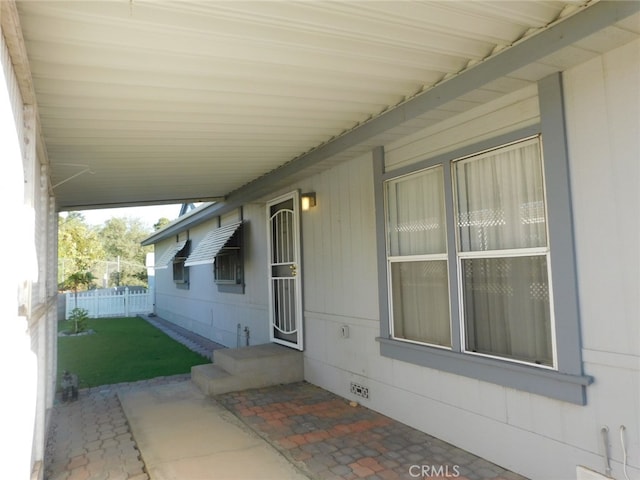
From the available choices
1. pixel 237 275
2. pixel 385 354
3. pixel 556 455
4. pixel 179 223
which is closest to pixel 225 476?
pixel 385 354

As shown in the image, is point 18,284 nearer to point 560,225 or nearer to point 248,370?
point 560,225

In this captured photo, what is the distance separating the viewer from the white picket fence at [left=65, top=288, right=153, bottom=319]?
55.2 feet

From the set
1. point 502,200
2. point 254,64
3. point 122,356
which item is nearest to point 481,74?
point 502,200

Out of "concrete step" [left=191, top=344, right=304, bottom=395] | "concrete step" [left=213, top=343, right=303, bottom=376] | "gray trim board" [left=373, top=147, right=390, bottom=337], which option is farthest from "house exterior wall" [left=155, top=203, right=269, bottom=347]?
"gray trim board" [left=373, top=147, right=390, bottom=337]

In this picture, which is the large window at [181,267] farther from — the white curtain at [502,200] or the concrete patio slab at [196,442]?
the white curtain at [502,200]

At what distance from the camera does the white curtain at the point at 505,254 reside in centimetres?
306

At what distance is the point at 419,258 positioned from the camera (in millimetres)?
4062

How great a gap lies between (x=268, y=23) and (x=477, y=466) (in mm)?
3326

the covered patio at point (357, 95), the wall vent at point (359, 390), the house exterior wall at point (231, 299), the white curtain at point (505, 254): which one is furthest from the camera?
the house exterior wall at point (231, 299)

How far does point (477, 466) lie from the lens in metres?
3.28

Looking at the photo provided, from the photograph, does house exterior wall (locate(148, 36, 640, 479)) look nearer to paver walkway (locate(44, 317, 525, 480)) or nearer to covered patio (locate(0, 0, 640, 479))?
covered patio (locate(0, 0, 640, 479))

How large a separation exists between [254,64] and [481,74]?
1.53 m

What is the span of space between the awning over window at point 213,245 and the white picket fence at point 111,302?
9387 mm

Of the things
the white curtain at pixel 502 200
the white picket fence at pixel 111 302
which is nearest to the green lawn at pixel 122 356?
→ the white picket fence at pixel 111 302
